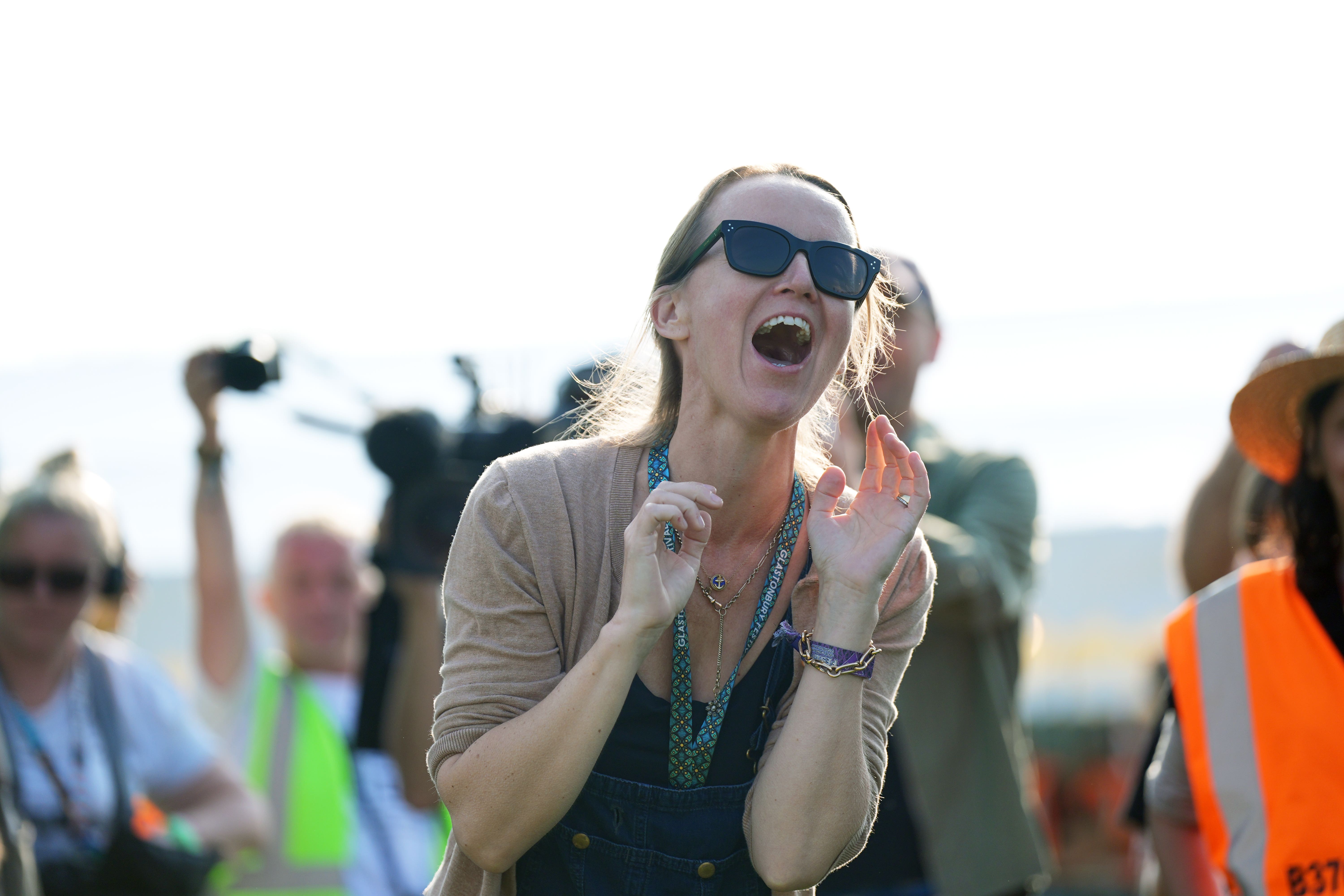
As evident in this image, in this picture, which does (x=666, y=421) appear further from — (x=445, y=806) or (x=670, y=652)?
(x=445, y=806)

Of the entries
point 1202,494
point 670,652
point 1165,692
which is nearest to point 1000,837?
point 1165,692

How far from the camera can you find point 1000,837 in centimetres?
302

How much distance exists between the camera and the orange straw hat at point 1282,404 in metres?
2.81

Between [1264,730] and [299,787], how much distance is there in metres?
3.73

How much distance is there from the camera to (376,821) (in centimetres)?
454

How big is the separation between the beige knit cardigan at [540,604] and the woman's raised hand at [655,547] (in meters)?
0.16

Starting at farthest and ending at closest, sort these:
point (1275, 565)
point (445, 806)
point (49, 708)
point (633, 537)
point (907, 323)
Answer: point (49, 708), point (907, 323), point (1275, 565), point (445, 806), point (633, 537)

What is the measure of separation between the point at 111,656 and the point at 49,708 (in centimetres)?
31

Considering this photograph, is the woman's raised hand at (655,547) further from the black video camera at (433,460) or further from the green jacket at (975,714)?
the green jacket at (975,714)

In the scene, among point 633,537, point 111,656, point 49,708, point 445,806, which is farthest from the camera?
point 111,656

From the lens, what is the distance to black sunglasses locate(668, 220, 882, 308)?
1912 mm

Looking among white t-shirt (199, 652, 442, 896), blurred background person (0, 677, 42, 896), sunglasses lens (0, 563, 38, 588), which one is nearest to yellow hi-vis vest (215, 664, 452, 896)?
white t-shirt (199, 652, 442, 896)

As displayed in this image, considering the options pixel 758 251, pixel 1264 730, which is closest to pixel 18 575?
pixel 758 251

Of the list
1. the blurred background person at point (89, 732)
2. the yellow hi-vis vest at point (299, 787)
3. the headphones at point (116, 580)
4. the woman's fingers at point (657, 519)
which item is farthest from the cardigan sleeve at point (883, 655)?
the yellow hi-vis vest at point (299, 787)
